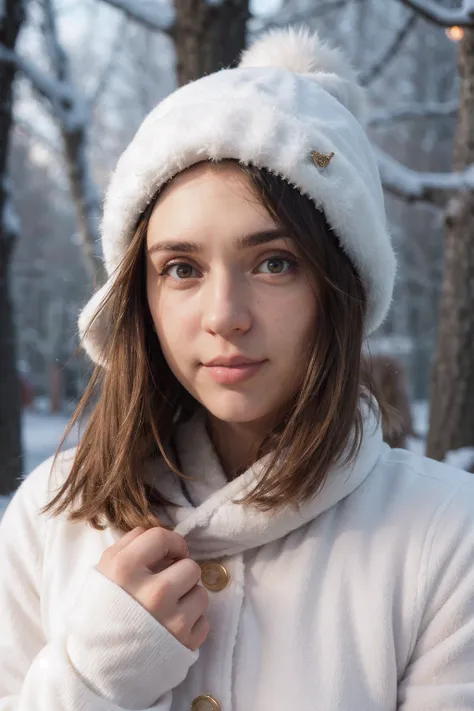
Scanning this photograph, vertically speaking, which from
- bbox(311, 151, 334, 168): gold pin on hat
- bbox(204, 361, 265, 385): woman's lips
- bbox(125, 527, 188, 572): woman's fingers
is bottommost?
bbox(125, 527, 188, 572): woman's fingers

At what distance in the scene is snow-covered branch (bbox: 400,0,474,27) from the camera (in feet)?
10.5

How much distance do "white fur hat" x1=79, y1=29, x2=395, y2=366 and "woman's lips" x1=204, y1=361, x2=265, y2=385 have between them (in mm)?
280

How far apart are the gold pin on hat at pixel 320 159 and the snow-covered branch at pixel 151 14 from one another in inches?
115

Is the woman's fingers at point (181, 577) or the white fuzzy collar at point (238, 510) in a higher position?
the white fuzzy collar at point (238, 510)

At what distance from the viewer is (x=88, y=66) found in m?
16.2

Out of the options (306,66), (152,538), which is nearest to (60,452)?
(152,538)

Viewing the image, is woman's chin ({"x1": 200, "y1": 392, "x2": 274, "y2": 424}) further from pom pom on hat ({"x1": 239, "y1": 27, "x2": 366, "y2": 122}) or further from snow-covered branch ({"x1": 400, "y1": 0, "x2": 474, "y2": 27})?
snow-covered branch ({"x1": 400, "y1": 0, "x2": 474, "y2": 27})

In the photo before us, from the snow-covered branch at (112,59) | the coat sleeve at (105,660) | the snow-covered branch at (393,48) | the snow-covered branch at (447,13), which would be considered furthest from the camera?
the snow-covered branch at (112,59)

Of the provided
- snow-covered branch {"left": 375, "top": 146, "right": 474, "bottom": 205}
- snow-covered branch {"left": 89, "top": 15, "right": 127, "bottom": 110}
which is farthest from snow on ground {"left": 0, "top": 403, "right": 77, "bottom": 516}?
snow-covered branch {"left": 375, "top": 146, "right": 474, "bottom": 205}

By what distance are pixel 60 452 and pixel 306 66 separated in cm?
99

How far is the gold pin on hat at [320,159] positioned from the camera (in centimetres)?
141

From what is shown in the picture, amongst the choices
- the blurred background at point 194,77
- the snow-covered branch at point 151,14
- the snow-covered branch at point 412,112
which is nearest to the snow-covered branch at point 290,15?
the blurred background at point 194,77

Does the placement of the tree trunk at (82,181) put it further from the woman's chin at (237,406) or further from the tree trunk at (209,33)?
the woman's chin at (237,406)

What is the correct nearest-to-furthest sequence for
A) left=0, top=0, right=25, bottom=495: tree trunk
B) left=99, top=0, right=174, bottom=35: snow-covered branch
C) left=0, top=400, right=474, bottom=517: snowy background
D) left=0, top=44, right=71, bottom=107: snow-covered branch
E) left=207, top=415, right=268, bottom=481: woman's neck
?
left=207, top=415, right=268, bottom=481: woman's neck < left=0, top=400, right=474, bottom=517: snowy background < left=99, top=0, right=174, bottom=35: snow-covered branch < left=0, top=0, right=25, bottom=495: tree trunk < left=0, top=44, right=71, bottom=107: snow-covered branch
